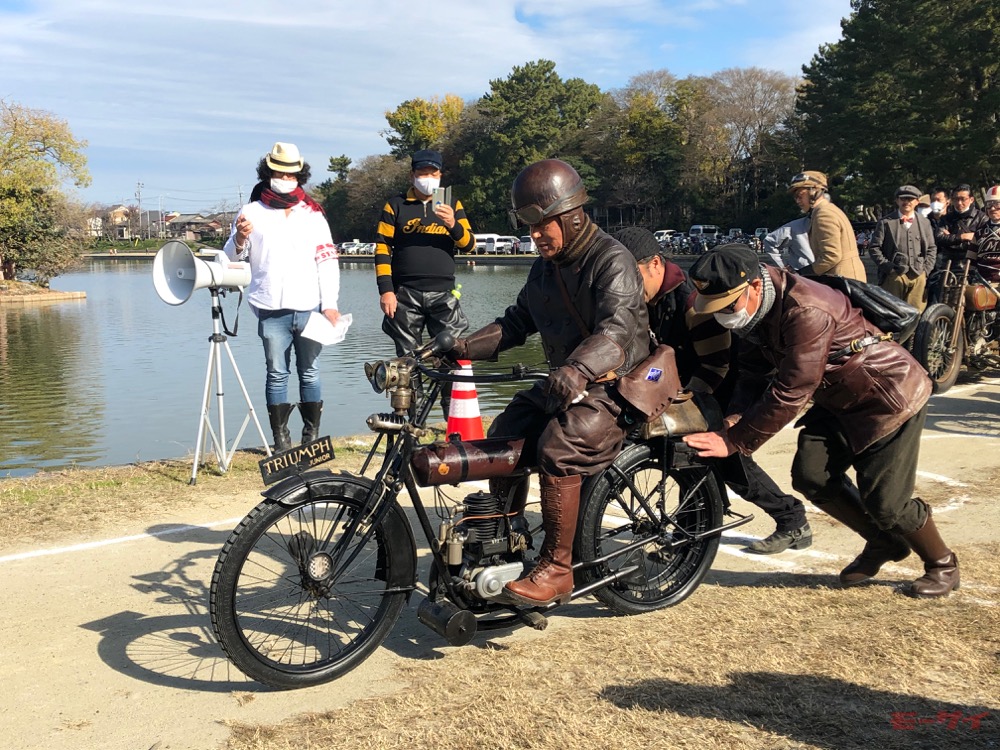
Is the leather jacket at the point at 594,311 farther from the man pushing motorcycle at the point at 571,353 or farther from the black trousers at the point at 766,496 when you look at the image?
the black trousers at the point at 766,496

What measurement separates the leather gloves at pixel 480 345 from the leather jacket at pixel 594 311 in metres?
0.03

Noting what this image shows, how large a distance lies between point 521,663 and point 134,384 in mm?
14224

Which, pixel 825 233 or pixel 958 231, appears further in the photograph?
pixel 958 231

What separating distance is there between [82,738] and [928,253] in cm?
1040

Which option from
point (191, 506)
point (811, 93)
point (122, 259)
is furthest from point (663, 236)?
point (191, 506)

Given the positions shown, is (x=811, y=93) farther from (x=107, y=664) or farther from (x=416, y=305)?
(x=107, y=664)

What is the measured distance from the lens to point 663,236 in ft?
249

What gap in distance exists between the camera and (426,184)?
8.40 metres

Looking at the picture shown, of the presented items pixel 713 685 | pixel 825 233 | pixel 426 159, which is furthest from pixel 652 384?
pixel 825 233

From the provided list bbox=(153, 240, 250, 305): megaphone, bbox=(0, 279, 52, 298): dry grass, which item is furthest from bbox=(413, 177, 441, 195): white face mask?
bbox=(0, 279, 52, 298): dry grass

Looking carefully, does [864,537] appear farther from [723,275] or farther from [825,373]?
[723,275]

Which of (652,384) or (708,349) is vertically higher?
(708,349)

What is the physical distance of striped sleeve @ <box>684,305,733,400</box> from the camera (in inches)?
185

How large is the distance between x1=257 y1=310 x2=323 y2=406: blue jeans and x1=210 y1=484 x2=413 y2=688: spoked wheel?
344cm
